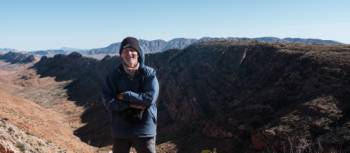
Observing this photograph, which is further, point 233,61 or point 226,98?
point 233,61

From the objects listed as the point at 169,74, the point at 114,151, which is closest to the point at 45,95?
the point at 169,74

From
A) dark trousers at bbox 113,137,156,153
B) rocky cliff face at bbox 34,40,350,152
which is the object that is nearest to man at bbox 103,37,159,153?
dark trousers at bbox 113,137,156,153

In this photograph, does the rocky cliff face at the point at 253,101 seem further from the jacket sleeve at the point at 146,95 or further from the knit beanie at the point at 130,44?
→ the knit beanie at the point at 130,44

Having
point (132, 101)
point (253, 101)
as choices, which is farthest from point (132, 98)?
point (253, 101)

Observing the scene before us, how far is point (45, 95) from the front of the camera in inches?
2677

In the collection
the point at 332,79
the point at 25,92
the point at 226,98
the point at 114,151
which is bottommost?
the point at 25,92

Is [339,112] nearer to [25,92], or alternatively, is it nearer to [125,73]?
[125,73]

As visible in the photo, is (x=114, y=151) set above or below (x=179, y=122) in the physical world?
above

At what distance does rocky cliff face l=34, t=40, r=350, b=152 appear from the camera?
1009 inches

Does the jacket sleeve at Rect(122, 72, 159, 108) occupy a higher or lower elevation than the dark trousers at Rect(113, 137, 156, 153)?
higher

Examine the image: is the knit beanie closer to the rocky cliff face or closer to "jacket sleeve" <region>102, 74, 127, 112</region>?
"jacket sleeve" <region>102, 74, 127, 112</region>

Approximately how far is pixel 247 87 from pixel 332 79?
9.26 m

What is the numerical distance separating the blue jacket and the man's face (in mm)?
117

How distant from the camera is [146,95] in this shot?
5207 mm
